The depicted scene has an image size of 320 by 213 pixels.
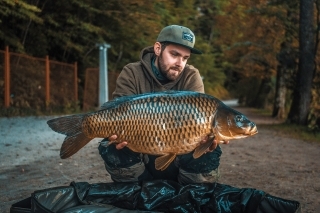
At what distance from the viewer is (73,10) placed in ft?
64.4

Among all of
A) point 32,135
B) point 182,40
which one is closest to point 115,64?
point 32,135

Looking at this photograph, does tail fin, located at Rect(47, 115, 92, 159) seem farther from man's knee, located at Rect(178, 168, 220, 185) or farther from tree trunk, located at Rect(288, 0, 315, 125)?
tree trunk, located at Rect(288, 0, 315, 125)

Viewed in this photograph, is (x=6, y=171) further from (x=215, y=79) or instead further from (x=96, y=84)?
(x=215, y=79)

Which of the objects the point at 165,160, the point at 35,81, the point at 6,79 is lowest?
the point at 35,81

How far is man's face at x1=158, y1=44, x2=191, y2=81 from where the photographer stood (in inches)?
149

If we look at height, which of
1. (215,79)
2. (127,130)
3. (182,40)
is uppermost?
(182,40)

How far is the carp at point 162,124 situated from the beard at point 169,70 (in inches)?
17.4

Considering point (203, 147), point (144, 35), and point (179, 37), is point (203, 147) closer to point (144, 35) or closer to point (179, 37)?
point (179, 37)

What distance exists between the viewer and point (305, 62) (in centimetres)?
1406

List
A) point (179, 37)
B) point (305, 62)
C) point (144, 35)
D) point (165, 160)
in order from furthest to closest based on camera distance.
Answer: point (144, 35) → point (305, 62) → point (179, 37) → point (165, 160)

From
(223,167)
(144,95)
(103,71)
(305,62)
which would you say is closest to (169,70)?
(144,95)

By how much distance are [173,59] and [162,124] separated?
0.73m

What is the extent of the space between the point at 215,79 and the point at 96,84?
30.8m

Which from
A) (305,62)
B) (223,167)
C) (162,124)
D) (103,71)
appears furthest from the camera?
(103,71)
